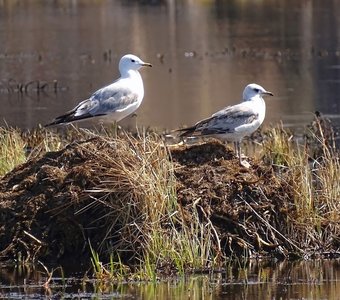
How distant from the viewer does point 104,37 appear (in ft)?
164

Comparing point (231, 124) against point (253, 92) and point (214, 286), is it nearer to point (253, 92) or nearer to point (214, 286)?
point (253, 92)

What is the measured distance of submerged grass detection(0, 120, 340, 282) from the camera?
12547 millimetres

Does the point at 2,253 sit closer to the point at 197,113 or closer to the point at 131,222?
the point at 131,222

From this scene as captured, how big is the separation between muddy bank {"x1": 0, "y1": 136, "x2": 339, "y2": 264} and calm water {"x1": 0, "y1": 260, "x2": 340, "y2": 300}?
0.38m

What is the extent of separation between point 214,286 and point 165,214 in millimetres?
1169

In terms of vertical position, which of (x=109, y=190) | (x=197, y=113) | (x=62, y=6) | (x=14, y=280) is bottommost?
(x=14, y=280)

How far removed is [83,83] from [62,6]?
33.7 meters

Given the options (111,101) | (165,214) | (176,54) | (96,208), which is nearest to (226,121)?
(111,101)

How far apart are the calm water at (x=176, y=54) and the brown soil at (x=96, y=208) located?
39.8 feet

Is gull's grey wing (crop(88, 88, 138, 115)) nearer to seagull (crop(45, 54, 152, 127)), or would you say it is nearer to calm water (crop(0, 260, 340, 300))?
seagull (crop(45, 54, 152, 127))

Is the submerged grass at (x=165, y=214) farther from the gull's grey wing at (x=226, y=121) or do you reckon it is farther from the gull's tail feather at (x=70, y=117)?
the gull's tail feather at (x=70, y=117)

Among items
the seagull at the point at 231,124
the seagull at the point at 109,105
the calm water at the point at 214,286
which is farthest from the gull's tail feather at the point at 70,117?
the calm water at the point at 214,286

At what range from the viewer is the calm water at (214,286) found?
38.0 feet

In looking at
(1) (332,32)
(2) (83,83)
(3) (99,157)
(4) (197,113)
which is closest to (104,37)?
(1) (332,32)
